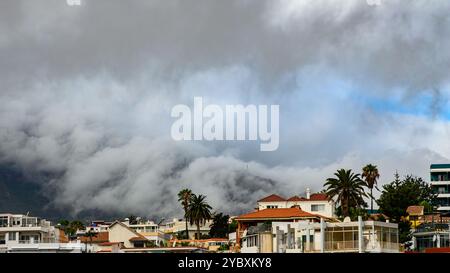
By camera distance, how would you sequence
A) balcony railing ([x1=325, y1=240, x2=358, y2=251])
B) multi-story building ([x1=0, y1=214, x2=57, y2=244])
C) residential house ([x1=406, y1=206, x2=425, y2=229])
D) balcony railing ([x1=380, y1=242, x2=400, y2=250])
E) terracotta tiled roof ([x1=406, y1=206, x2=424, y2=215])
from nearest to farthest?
balcony railing ([x1=325, y1=240, x2=358, y2=251]), balcony railing ([x1=380, y1=242, x2=400, y2=250]), multi-story building ([x1=0, y1=214, x2=57, y2=244]), residential house ([x1=406, y1=206, x2=425, y2=229]), terracotta tiled roof ([x1=406, y1=206, x2=424, y2=215])

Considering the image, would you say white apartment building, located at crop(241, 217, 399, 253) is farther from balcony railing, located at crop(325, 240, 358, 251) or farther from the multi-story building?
the multi-story building

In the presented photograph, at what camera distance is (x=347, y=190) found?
172 metres

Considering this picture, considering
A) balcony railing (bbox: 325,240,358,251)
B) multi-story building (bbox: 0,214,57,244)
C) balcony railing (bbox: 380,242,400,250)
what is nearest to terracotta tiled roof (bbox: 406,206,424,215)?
balcony railing (bbox: 380,242,400,250)

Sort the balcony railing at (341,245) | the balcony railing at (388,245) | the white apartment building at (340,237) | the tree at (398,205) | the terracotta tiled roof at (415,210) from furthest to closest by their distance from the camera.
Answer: the terracotta tiled roof at (415,210), the tree at (398,205), the balcony railing at (388,245), the white apartment building at (340,237), the balcony railing at (341,245)

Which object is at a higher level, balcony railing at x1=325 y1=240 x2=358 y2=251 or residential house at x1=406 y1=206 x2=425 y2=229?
residential house at x1=406 y1=206 x2=425 y2=229

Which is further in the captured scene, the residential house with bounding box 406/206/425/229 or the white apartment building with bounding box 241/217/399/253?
the residential house with bounding box 406/206/425/229

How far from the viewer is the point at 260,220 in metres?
160

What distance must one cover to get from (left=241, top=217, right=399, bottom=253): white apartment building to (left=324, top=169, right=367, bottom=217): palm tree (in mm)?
60464

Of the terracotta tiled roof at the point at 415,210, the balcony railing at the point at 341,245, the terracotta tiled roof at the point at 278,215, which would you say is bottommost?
the balcony railing at the point at 341,245

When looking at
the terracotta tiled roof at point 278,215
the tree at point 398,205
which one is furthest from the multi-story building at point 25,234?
the tree at point 398,205

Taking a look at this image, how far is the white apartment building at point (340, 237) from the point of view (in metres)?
96.3

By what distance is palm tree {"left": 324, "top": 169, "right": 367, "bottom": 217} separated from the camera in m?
171

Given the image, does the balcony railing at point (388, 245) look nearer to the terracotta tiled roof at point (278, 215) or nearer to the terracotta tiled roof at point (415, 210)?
the terracotta tiled roof at point (278, 215)

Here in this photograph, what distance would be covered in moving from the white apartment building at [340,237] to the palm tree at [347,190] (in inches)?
2380
